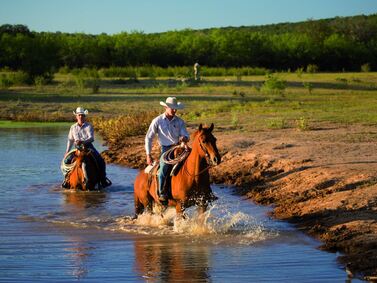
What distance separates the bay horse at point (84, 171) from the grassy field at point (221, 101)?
7.58 m

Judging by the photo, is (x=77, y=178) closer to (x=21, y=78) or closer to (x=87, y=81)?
(x=87, y=81)

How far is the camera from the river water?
10820mm

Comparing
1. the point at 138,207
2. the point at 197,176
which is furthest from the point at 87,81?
the point at 197,176

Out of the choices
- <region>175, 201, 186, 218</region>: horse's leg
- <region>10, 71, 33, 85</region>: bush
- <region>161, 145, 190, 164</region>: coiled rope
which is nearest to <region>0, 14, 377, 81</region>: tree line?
<region>10, 71, 33, 85</region>: bush

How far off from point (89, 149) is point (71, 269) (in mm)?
7924

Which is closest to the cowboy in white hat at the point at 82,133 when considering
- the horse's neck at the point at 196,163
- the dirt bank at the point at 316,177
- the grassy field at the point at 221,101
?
the dirt bank at the point at 316,177

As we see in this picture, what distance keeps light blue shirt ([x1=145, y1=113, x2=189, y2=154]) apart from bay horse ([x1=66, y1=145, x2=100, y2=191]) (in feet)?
16.6

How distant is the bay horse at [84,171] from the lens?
1888 centimetres

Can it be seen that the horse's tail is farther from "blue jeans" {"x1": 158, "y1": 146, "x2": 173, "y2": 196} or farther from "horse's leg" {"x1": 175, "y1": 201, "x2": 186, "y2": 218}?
"horse's leg" {"x1": 175, "y1": 201, "x2": 186, "y2": 218}

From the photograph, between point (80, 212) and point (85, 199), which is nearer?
point (80, 212)

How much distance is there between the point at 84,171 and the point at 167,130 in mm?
5246

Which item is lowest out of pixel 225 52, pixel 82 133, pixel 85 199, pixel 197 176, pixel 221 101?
pixel 85 199

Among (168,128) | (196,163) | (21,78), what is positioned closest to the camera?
(196,163)

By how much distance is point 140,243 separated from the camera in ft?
42.5
